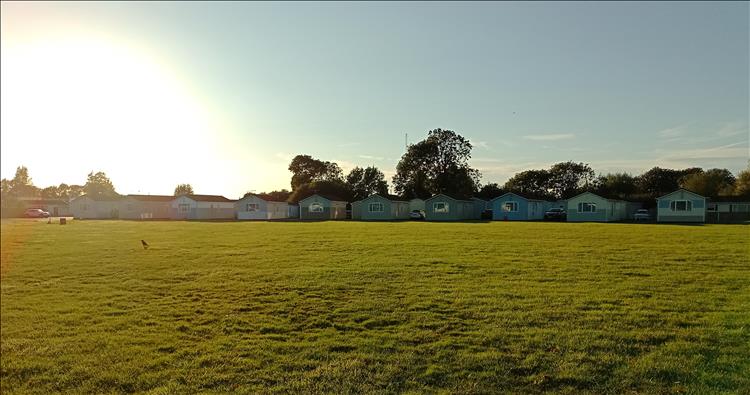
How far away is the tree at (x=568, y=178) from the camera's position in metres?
112

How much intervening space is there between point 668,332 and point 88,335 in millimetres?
9721

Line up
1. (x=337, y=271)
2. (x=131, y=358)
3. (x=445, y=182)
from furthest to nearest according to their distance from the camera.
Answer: (x=445, y=182) → (x=337, y=271) → (x=131, y=358)

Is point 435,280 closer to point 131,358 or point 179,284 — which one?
point 179,284

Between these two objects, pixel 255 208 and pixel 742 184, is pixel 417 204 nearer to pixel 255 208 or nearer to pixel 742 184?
pixel 255 208

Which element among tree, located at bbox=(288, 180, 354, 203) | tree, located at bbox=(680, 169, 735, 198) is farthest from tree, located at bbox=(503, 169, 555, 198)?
tree, located at bbox=(288, 180, 354, 203)

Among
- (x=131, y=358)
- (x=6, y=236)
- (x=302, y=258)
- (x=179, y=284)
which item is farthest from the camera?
(x=302, y=258)

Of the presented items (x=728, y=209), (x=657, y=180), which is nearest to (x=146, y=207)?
(x=728, y=209)

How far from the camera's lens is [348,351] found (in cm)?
800

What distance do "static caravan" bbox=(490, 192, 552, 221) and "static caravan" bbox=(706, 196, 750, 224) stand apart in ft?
70.0

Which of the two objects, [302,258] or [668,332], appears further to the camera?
[302,258]

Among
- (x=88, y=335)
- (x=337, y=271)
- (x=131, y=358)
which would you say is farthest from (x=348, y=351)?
(x=337, y=271)

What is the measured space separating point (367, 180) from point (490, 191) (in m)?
27.7

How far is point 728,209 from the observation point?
64.9 meters

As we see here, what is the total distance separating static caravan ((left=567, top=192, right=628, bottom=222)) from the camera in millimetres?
63500
